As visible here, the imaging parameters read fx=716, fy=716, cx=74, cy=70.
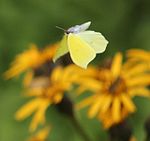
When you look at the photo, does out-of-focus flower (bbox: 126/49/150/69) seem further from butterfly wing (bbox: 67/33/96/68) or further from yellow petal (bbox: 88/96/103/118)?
butterfly wing (bbox: 67/33/96/68)

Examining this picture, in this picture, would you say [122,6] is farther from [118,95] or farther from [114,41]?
[118,95]

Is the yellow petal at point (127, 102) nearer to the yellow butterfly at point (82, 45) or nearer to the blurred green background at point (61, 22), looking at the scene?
the yellow butterfly at point (82, 45)

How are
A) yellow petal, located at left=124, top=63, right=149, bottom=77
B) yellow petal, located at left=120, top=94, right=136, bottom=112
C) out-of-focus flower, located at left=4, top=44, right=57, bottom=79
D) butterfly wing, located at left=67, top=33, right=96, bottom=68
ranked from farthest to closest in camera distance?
1. out-of-focus flower, located at left=4, top=44, right=57, bottom=79
2. yellow petal, located at left=124, top=63, right=149, bottom=77
3. yellow petal, located at left=120, top=94, right=136, bottom=112
4. butterfly wing, located at left=67, top=33, right=96, bottom=68

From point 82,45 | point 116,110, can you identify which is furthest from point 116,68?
point 82,45

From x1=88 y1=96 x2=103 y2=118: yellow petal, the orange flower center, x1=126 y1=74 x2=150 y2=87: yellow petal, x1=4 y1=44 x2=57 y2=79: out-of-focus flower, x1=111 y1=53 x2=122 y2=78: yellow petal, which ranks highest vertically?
x1=88 y1=96 x2=103 y2=118: yellow petal

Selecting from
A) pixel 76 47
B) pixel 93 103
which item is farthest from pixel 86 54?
pixel 93 103

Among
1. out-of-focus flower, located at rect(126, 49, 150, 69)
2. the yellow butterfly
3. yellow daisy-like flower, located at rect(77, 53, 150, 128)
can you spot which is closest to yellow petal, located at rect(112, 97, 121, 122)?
yellow daisy-like flower, located at rect(77, 53, 150, 128)

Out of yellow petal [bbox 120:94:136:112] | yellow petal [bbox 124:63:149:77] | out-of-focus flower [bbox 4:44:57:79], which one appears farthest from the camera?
out-of-focus flower [bbox 4:44:57:79]
